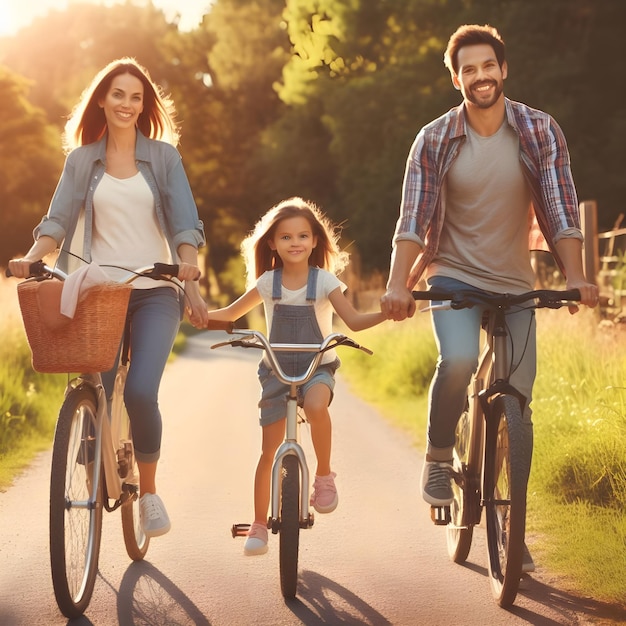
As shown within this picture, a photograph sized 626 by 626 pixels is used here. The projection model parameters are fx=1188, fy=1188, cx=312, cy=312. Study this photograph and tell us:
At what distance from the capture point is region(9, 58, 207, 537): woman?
17.5ft

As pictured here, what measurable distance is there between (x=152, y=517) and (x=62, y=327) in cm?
113

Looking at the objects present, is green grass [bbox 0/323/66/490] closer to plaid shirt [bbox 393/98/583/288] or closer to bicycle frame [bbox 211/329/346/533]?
bicycle frame [bbox 211/329/346/533]

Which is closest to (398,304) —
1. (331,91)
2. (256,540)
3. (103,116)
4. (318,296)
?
(318,296)

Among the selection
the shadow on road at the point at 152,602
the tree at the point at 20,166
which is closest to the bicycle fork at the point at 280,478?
the shadow on road at the point at 152,602

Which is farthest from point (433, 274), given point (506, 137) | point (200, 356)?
point (200, 356)

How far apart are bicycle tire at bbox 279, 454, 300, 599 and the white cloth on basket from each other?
109 centimetres

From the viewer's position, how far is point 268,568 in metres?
5.76

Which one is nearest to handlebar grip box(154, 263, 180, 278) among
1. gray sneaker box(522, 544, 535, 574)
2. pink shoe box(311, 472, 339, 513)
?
pink shoe box(311, 472, 339, 513)

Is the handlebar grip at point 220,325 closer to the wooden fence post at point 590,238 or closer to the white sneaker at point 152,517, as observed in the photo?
the white sneaker at point 152,517

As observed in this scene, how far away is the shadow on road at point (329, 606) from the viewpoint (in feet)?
15.6

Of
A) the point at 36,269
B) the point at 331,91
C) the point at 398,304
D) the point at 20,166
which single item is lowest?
the point at 398,304

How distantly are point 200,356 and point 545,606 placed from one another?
18.1 m

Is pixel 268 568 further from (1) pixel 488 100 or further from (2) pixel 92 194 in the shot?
(1) pixel 488 100

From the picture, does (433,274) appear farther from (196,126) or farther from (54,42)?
(54,42)
